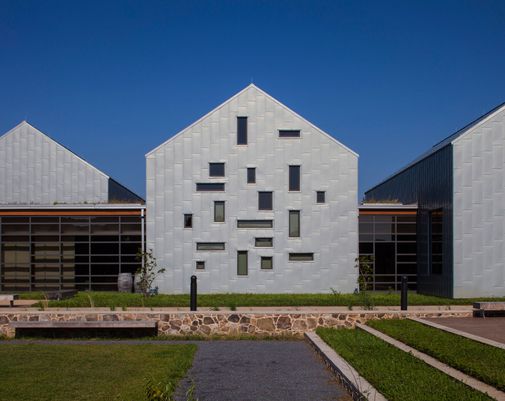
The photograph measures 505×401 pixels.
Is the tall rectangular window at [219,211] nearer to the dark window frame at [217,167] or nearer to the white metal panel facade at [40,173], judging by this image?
the dark window frame at [217,167]

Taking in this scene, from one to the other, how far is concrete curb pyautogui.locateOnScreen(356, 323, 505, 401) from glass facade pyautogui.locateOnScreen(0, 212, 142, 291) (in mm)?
21068

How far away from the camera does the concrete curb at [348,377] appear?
919cm

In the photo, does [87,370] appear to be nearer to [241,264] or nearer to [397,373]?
[397,373]

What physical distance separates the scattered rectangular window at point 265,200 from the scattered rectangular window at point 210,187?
193 cm

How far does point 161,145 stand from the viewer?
1268 inches

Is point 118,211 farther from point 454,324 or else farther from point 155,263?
point 454,324

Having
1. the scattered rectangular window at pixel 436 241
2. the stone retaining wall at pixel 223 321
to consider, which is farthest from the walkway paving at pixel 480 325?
the scattered rectangular window at pixel 436 241

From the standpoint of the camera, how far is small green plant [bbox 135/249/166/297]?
1224 inches

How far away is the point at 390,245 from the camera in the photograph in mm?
34812

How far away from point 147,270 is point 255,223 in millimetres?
5654

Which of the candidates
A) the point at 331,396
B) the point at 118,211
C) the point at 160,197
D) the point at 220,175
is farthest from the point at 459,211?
the point at 331,396

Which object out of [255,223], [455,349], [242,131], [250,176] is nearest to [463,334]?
[455,349]

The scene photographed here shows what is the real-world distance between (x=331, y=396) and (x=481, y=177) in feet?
68.1

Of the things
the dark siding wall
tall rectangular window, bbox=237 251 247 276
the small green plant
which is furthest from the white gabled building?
the dark siding wall
